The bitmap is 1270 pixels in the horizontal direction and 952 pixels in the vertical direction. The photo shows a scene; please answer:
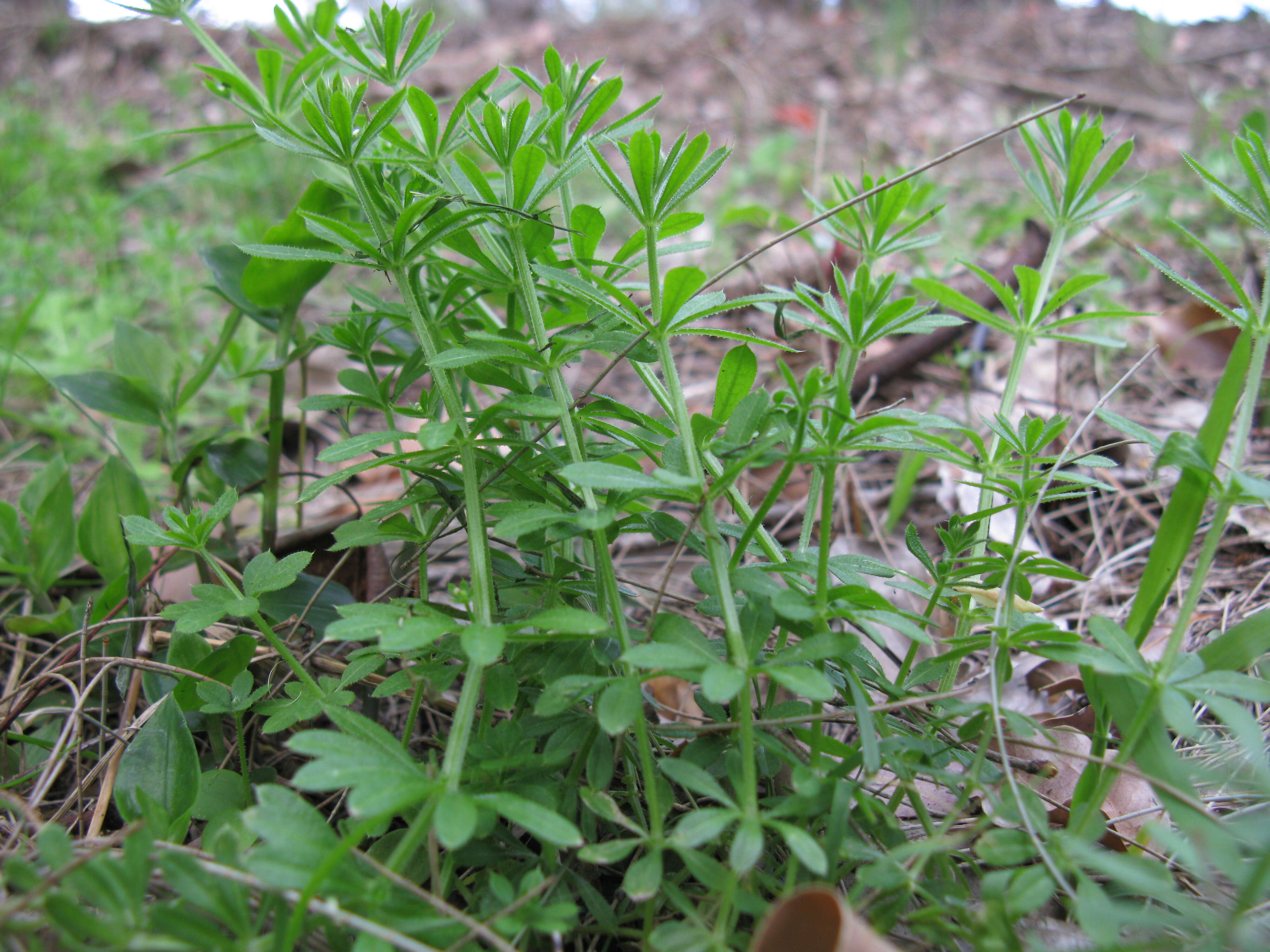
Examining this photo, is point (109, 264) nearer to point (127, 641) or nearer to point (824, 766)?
point (127, 641)

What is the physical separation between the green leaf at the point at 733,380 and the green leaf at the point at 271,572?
727 millimetres

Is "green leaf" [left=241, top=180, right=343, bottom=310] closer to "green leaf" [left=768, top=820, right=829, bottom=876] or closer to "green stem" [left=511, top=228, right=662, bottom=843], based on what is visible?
"green stem" [left=511, top=228, right=662, bottom=843]

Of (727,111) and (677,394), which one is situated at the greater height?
(727,111)

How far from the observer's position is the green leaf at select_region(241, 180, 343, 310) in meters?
1.57

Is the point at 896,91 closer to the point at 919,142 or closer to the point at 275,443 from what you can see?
the point at 919,142

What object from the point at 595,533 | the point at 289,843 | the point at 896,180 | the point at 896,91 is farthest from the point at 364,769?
the point at 896,91

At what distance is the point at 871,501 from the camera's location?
7.53 ft

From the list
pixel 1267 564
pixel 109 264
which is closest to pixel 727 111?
pixel 109 264

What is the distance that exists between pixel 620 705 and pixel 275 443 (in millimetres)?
1233

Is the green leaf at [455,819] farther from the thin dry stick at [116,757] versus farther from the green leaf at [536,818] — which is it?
the thin dry stick at [116,757]

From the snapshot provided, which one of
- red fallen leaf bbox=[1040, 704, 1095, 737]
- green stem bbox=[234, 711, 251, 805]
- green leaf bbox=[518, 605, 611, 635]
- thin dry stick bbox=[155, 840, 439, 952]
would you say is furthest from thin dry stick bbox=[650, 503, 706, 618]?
red fallen leaf bbox=[1040, 704, 1095, 737]

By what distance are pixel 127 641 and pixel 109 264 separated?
316cm

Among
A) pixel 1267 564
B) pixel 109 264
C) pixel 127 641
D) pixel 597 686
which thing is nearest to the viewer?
pixel 597 686

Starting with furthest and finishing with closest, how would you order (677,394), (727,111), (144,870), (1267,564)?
(727,111), (1267,564), (677,394), (144,870)
